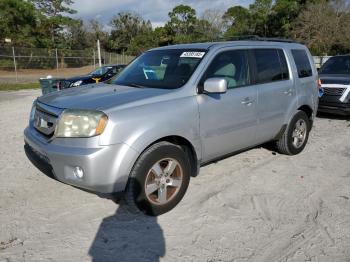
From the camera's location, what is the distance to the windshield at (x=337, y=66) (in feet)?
32.9

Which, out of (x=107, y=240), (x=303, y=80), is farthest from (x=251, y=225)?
(x=303, y=80)

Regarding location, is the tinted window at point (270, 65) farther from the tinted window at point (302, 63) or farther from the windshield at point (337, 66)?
the windshield at point (337, 66)

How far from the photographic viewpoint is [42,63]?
30531 mm

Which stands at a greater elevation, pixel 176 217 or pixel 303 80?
pixel 303 80

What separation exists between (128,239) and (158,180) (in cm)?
72

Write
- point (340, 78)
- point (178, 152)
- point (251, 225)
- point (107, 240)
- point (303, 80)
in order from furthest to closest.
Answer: point (340, 78) → point (303, 80) → point (178, 152) → point (251, 225) → point (107, 240)

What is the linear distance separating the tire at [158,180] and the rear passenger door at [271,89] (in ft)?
5.05

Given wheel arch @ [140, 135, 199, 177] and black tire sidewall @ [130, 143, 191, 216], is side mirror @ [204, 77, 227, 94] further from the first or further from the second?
black tire sidewall @ [130, 143, 191, 216]

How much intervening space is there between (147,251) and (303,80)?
3996 millimetres

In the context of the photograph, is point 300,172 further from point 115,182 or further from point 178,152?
point 115,182

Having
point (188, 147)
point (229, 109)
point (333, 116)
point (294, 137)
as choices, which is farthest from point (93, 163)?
point (333, 116)

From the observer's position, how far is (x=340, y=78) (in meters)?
9.12

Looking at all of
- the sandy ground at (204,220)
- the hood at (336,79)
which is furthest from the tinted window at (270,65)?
the hood at (336,79)

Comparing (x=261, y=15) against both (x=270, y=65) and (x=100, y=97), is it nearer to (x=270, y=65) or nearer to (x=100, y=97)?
(x=270, y=65)
